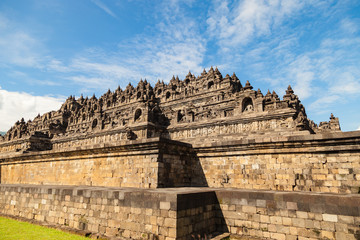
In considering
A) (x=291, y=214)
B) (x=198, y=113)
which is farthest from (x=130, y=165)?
(x=198, y=113)

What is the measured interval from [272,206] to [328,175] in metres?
2.83

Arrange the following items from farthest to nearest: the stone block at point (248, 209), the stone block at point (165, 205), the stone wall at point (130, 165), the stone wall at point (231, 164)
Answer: the stone wall at point (130, 165) < the stone wall at point (231, 164) < the stone block at point (248, 209) < the stone block at point (165, 205)

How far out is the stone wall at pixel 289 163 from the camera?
798 centimetres

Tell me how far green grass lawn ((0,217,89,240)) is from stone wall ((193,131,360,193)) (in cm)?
596

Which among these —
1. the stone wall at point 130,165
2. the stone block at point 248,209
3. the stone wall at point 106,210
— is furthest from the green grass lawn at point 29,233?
A: the stone block at point 248,209

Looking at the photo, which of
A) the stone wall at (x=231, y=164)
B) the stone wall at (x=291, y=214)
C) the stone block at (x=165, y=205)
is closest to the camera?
the stone wall at (x=291, y=214)

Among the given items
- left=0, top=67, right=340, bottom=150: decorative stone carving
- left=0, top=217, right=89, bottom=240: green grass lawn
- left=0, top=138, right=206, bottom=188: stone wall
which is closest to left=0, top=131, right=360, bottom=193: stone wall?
left=0, top=138, right=206, bottom=188: stone wall

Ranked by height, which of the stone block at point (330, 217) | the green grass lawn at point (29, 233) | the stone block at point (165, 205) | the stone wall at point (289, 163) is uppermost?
the stone wall at point (289, 163)

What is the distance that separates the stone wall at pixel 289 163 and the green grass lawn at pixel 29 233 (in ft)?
19.6

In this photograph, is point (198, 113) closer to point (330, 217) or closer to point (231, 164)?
point (231, 164)

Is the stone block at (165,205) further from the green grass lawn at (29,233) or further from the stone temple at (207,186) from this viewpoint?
the green grass lawn at (29,233)

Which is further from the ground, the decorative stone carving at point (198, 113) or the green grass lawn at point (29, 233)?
the decorative stone carving at point (198, 113)

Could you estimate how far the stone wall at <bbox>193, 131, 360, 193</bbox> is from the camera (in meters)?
7.98

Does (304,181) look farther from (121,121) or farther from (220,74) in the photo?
(220,74)
